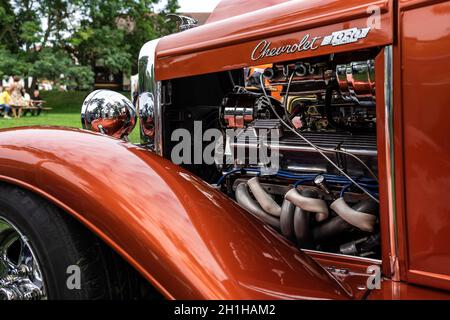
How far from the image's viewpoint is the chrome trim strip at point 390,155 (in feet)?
5.31

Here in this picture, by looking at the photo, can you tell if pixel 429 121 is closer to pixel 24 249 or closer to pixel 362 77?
pixel 362 77

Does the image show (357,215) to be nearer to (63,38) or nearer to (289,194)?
(289,194)

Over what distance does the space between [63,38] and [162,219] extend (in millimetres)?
24587

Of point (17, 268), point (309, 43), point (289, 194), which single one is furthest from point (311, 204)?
point (17, 268)

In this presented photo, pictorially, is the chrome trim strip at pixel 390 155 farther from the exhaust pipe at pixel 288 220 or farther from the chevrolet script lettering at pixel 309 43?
the exhaust pipe at pixel 288 220

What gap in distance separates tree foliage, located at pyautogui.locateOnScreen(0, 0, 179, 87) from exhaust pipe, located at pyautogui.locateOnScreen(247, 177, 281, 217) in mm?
21785

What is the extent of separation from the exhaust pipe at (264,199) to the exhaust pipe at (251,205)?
0.03 metres

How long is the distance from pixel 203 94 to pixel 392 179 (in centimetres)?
137

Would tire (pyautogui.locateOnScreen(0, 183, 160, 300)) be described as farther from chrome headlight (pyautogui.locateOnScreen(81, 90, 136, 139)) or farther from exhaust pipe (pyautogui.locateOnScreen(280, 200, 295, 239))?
chrome headlight (pyautogui.locateOnScreen(81, 90, 136, 139))

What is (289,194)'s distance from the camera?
6.78 feet

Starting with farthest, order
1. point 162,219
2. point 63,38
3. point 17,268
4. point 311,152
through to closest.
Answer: point 63,38 → point 311,152 → point 17,268 → point 162,219

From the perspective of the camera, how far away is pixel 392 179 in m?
1.63

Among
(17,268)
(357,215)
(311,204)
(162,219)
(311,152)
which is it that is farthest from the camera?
(311,152)

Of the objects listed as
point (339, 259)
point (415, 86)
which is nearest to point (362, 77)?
point (415, 86)
